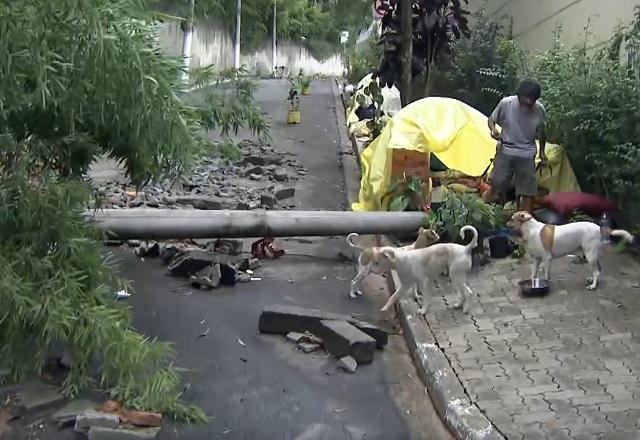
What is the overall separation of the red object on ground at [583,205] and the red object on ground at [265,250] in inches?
112

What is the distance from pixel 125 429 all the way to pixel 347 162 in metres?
11.2

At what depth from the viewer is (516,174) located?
8.80 metres

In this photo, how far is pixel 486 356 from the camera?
5.82 metres

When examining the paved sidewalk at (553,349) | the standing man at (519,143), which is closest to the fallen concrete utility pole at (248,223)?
the standing man at (519,143)

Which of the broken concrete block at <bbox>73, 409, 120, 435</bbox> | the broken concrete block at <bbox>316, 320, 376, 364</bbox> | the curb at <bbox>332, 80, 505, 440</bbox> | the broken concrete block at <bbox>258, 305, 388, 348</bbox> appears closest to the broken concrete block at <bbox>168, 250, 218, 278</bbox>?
the broken concrete block at <bbox>258, 305, 388, 348</bbox>

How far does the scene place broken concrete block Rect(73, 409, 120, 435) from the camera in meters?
4.68

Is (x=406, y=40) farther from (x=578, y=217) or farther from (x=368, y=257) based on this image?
(x=368, y=257)

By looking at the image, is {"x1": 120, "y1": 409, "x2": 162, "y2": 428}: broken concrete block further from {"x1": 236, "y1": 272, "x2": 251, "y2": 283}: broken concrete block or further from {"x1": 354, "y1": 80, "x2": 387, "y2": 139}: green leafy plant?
{"x1": 354, "y1": 80, "x2": 387, "y2": 139}: green leafy plant

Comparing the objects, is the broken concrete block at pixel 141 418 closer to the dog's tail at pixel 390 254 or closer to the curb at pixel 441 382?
the curb at pixel 441 382

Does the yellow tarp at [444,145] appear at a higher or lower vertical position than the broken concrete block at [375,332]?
higher

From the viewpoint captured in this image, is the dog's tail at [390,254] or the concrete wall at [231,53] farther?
the concrete wall at [231,53]

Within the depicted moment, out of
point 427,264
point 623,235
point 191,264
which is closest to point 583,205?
point 623,235

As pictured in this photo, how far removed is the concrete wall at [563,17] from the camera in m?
10.1

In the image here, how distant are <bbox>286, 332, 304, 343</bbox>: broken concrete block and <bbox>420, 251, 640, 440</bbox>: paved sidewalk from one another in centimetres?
100
